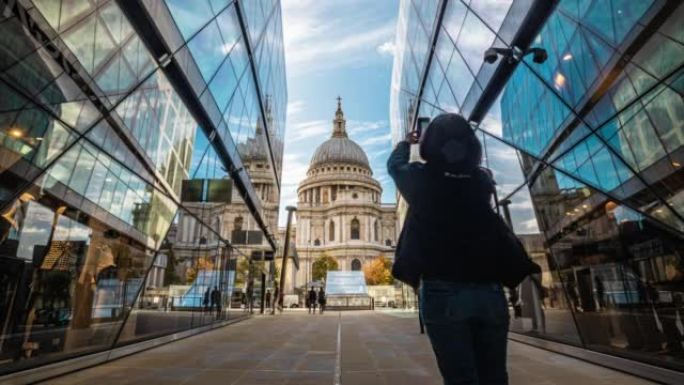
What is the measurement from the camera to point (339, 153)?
4707 inches

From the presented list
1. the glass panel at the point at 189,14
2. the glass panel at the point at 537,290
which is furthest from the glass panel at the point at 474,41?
the glass panel at the point at 189,14

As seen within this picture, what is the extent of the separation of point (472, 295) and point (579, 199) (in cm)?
523

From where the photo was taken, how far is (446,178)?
2.00 metres

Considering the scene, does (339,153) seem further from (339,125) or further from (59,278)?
(59,278)

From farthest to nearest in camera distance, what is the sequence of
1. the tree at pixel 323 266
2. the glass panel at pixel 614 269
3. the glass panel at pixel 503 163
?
the tree at pixel 323 266
the glass panel at pixel 503 163
the glass panel at pixel 614 269

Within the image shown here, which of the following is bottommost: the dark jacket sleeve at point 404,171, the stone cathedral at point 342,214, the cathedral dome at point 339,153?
the dark jacket sleeve at point 404,171

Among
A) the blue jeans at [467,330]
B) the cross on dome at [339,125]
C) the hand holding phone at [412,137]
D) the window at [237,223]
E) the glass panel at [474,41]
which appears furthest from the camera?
the cross on dome at [339,125]

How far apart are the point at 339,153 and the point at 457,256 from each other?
118 m

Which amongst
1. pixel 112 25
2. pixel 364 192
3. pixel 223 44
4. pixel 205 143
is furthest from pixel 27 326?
pixel 364 192

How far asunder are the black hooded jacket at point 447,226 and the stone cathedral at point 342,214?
87234mm

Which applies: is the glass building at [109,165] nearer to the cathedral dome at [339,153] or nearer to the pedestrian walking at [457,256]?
the pedestrian walking at [457,256]

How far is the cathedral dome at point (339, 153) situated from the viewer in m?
119

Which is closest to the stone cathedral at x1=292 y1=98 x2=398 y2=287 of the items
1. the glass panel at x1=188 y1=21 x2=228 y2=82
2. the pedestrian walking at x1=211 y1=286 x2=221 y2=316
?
the pedestrian walking at x1=211 y1=286 x2=221 y2=316

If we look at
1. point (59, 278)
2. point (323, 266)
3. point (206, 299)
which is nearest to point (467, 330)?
point (59, 278)
